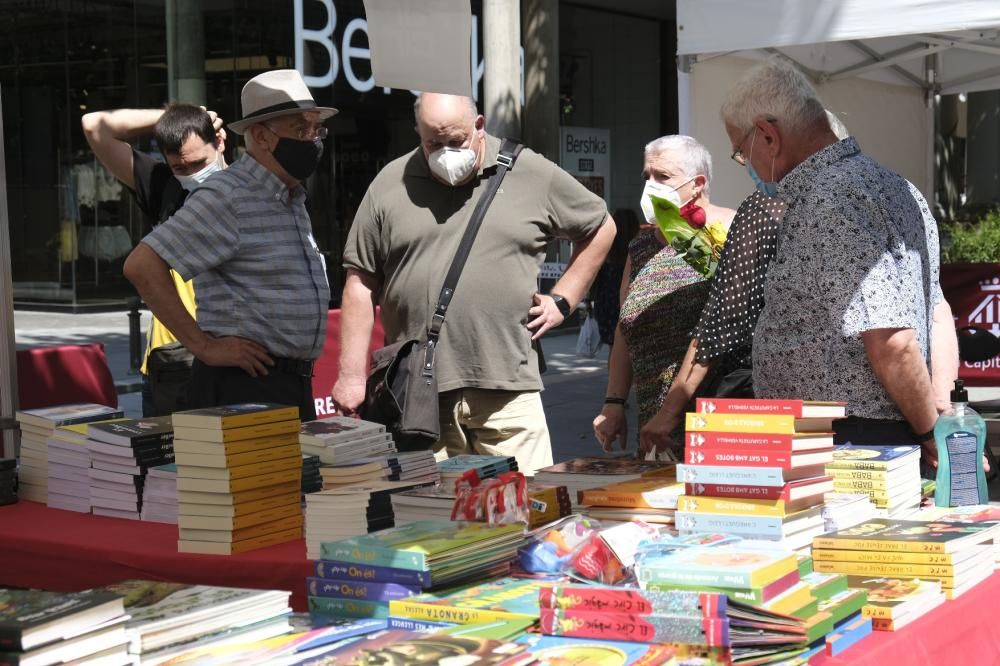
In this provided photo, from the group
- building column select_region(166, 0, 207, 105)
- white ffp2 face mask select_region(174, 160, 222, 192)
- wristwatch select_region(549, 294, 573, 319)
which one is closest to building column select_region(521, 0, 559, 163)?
white ffp2 face mask select_region(174, 160, 222, 192)

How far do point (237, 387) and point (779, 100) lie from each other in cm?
172

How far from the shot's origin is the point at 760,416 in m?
2.46

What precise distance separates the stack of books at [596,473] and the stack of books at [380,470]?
0.99ft

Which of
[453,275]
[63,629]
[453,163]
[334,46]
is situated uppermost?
[334,46]

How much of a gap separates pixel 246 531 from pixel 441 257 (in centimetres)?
133

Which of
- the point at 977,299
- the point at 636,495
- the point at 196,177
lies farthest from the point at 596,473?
the point at 977,299

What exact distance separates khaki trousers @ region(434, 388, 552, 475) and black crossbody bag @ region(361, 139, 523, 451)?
0.09 meters

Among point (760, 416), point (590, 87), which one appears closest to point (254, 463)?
point (760, 416)

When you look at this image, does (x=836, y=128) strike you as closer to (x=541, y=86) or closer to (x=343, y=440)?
(x=343, y=440)

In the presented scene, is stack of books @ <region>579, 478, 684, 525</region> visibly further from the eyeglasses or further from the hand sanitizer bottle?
the eyeglasses

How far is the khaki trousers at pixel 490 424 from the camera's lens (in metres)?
4.04

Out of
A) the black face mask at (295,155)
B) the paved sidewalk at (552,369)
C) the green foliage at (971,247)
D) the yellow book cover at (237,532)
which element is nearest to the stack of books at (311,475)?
the yellow book cover at (237,532)

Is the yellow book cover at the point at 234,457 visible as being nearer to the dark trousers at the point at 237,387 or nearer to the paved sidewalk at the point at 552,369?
the dark trousers at the point at 237,387

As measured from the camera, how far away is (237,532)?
2.90 meters
